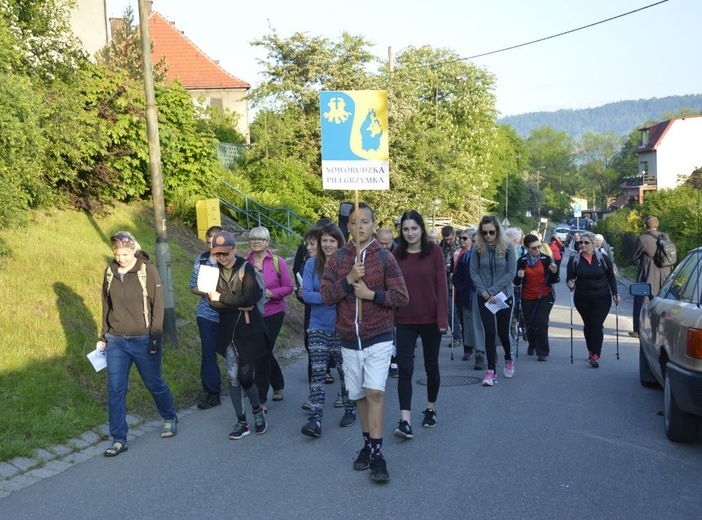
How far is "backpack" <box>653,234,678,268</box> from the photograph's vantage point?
13938mm

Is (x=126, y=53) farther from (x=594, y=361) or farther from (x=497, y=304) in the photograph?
(x=594, y=361)

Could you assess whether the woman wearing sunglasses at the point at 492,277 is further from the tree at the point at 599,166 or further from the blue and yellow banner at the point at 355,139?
the tree at the point at 599,166

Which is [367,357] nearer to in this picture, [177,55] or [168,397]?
[168,397]

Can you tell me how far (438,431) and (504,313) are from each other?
262cm

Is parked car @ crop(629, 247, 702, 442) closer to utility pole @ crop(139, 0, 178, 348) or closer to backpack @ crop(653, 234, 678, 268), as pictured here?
backpack @ crop(653, 234, 678, 268)

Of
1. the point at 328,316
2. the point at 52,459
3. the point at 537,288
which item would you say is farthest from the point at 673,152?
the point at 52,459

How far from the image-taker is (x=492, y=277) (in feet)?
33.2

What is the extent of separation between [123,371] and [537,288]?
6529 millimetres

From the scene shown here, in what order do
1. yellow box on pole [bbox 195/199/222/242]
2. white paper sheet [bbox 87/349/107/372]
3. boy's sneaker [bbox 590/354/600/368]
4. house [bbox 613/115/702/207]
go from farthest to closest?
1. house [bbox 613/115/702/207]
2. yellow box on pole [bbox 195/199/222/242]
3. boy's sneaker [bbox 590/354/600/368]
4. white paper sheet [bbox 87/349/107/372]

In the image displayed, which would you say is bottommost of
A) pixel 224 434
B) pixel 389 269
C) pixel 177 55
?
pixel 224 434

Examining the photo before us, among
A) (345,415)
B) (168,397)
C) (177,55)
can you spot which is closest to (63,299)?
(168,397)

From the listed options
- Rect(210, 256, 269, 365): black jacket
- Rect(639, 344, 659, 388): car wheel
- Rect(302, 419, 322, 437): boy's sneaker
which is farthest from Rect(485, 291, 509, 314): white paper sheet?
Rect(210, 256, 269, 365): black jacket

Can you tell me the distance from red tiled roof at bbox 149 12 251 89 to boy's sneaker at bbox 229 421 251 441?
42830 mm

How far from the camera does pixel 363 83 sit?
31.3 metres
